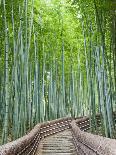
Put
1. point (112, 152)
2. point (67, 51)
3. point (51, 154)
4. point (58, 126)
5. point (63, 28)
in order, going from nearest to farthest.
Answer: point (112, 152), point (51, 154), point (58, 126), point (63, 28), point (67, 51)

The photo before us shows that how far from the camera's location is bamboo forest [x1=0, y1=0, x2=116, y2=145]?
6.70 m

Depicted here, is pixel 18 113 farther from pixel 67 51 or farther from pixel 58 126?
pixel 67 51

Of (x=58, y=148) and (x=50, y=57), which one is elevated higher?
(x=50, y=57)

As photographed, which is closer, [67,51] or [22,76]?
[22,76]

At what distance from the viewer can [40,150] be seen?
7.14 metres

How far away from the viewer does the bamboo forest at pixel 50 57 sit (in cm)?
670

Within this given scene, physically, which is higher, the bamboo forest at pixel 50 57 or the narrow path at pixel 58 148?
the bamboo forest at pixel 50 57

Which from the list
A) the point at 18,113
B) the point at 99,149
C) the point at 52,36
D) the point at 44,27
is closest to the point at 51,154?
the point at 18,113

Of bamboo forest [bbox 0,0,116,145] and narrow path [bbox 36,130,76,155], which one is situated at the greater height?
bamboo forest [bbox 0,0,116,145]

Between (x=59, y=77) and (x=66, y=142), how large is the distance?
24.8 feet

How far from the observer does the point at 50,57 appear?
14.1 metres

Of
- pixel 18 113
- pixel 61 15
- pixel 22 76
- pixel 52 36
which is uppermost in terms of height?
pixel 61 15

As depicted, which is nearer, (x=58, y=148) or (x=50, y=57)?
(x=58, y=148)

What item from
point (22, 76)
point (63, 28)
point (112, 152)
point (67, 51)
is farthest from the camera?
point (67, 51)
